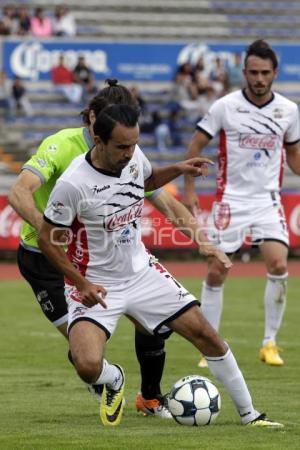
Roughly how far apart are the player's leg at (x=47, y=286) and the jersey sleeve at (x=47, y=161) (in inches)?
32.4

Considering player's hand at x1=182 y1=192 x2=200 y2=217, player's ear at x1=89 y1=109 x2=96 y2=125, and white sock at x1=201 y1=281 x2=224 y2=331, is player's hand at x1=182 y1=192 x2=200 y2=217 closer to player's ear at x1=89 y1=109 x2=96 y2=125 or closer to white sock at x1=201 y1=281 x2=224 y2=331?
white sock at x1=201 y1=281 x2=224 y2=331

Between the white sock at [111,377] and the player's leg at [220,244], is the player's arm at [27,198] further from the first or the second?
the player's leg at [220,244]

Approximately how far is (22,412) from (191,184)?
3.28 metres

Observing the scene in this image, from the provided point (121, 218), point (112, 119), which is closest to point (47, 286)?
point (121, 218)

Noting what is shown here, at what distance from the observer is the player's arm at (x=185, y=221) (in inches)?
285

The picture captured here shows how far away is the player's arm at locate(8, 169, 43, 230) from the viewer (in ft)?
25.0

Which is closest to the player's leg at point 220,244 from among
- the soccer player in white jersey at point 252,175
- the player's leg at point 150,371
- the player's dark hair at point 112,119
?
the soccer player in white jersey at point 252,175

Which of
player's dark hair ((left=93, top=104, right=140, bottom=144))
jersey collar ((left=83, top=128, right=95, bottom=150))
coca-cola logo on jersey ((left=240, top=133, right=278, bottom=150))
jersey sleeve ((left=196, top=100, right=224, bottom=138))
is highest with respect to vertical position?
player's dark hair ((left=93, top=104, right=140, bottom=144))

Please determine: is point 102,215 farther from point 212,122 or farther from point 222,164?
point 222,164

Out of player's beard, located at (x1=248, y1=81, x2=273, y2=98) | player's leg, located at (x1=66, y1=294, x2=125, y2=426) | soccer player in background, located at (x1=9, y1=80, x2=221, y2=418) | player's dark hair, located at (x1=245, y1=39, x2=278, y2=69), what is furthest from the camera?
player's beard, located at (x1=248, y1=81, x2=273, y2=98)

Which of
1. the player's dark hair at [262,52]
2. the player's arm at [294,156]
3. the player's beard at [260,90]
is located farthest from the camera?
the player's arm at [294,156]

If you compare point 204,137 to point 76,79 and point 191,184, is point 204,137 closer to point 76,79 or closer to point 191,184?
point 191,184

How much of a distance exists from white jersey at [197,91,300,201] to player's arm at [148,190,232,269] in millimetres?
3273

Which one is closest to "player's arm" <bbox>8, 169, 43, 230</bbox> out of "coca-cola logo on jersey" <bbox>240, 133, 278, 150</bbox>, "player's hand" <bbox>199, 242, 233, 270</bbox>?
"player's hand" <bbox>199, 242, 233, 270</bbox>
